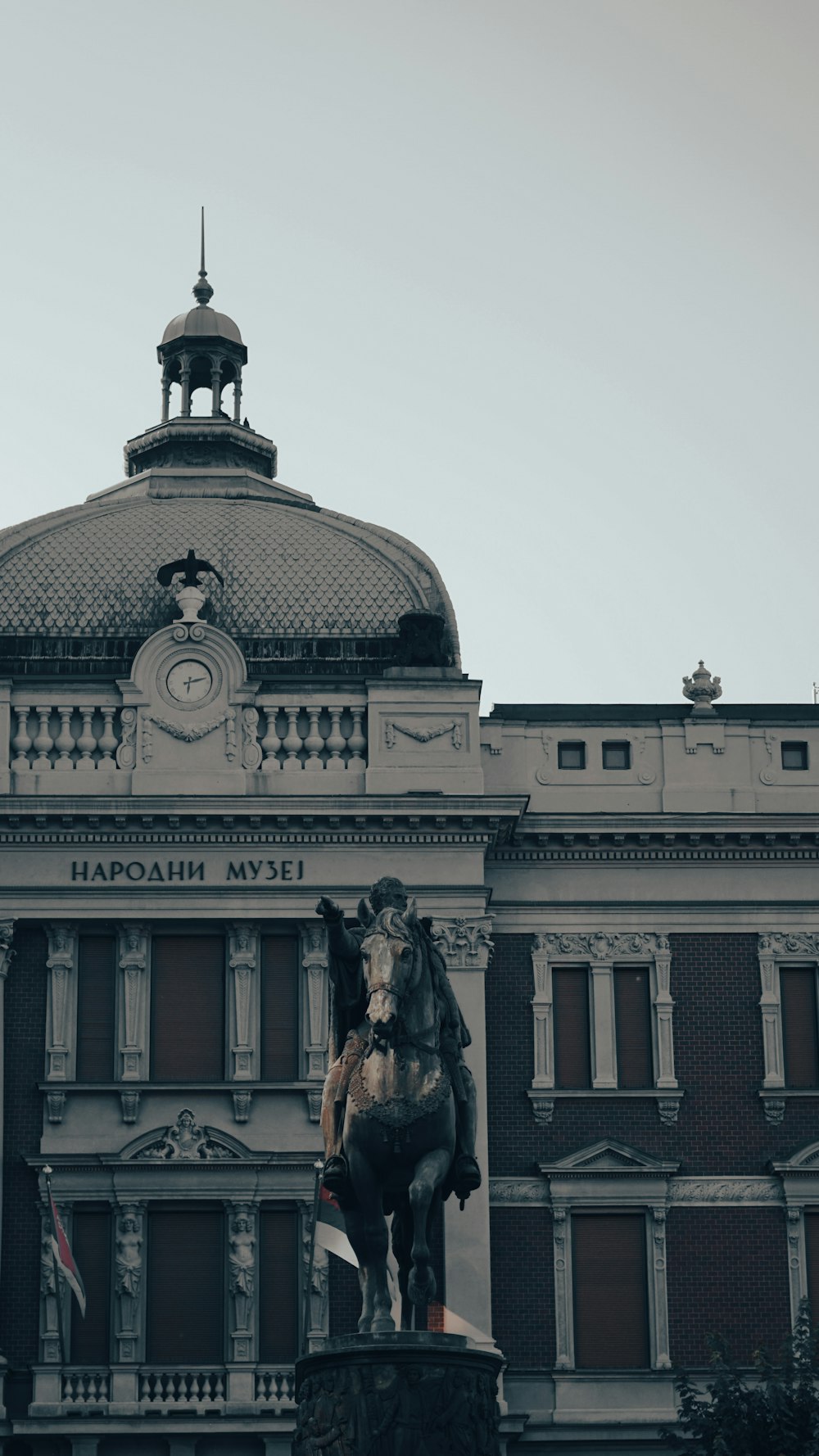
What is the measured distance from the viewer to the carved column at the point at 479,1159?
1839 inches

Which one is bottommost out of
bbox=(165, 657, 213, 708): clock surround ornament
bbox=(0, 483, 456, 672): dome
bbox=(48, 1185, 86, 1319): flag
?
bbox=(48, 1185, 86, 1319): flag

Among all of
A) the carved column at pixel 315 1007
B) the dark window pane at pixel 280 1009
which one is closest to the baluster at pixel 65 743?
the dark window pane at pixel 280 1009

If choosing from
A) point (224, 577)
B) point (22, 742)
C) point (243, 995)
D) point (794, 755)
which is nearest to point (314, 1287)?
point (243, 995)

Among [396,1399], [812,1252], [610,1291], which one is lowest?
[396,1399]

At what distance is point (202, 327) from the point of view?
59.9 metres

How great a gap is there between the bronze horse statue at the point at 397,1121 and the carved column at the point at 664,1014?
2367 centimetres

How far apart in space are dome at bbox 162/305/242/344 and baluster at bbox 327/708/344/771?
13093 mm

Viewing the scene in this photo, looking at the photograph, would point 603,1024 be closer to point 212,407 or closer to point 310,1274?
point 310,1274

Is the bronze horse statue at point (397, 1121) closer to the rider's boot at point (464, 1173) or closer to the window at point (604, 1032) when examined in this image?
the rider's boot at point (464, 1173)

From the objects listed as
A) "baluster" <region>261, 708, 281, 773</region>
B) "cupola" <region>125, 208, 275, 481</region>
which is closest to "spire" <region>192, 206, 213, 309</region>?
"cupola" <region>125, 208, 275, 481</region>

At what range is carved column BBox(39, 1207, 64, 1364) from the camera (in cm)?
4662

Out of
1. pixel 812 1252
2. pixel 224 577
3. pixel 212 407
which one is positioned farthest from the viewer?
pixel 212 407

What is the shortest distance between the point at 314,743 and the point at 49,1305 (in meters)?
10.8

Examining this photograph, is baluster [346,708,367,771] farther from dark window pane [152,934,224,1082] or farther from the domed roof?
dark window pane [152,934,224,1082]
